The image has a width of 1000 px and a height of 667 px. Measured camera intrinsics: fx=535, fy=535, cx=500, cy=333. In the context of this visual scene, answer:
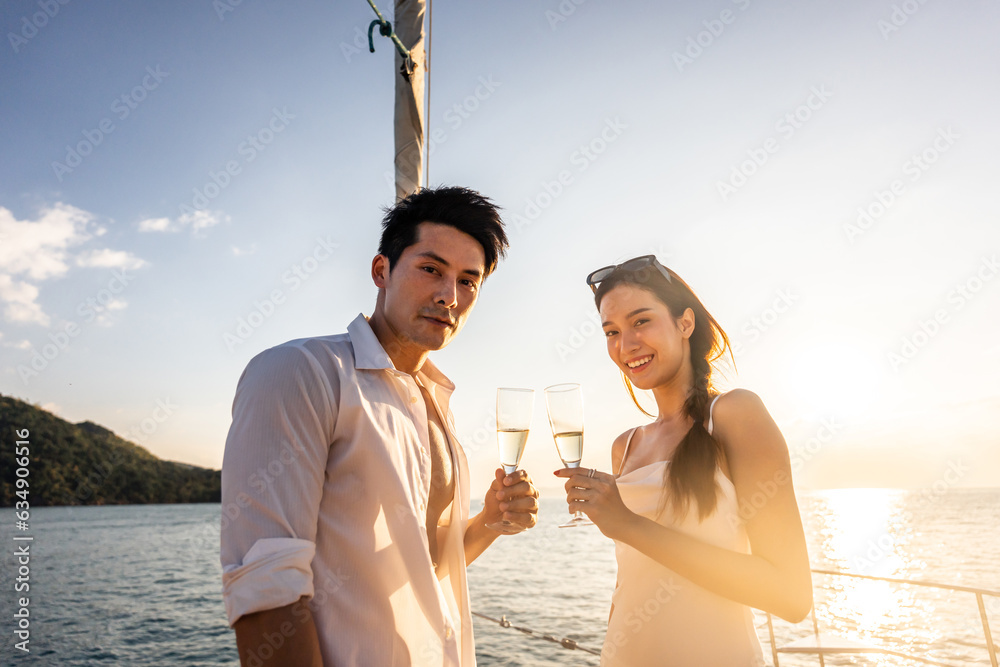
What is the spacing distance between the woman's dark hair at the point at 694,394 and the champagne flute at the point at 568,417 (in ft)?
1.45

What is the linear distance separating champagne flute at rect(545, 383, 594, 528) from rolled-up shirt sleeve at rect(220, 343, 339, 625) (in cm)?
88

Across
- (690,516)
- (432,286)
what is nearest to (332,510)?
(432,286)

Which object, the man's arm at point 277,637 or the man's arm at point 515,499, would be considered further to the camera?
the man's arm at point 515,499

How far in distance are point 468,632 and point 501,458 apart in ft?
2.09

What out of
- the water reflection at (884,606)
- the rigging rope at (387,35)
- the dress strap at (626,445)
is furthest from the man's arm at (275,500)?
the water reflection at (884,606)

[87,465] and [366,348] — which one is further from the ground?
[366,348]

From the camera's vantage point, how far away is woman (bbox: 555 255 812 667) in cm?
198

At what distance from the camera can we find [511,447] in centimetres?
211

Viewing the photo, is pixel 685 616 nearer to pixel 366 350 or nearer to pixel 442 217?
pixel 366 350

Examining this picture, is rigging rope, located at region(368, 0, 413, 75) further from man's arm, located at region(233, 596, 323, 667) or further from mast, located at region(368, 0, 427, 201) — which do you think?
man's arm, located at region(233, 596, 323, 667)

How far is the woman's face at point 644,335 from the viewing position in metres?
2.58

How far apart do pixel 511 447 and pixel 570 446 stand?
238 millimetres

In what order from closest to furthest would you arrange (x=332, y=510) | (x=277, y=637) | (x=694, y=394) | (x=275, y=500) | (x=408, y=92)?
1. (x=277, y=637)
2. (x=275, y=500)
3. (x=332, y=510)
4. (x=694, y=394)
5. (x=408, y=92)

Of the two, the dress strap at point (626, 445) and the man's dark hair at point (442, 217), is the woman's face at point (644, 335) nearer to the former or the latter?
the dress strap at point (626, 445)
